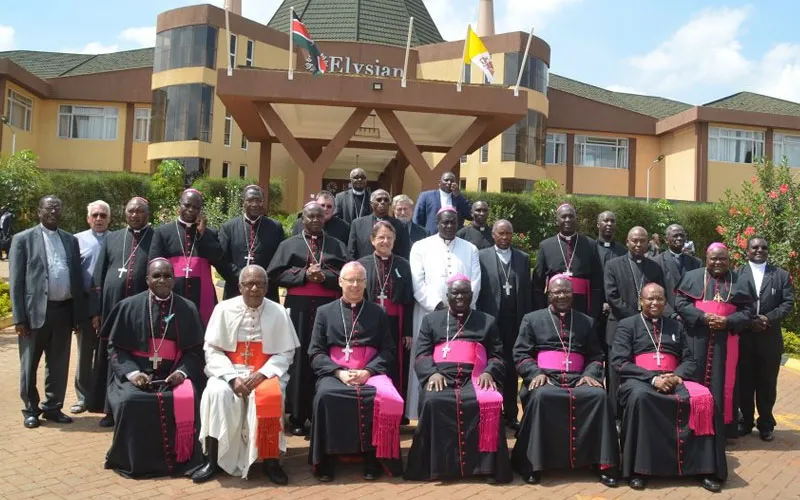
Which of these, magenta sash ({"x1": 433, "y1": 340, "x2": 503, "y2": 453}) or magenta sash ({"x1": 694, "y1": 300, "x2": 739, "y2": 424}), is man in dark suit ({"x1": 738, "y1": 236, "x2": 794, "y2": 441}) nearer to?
magenta sash ({"x1": 694, "y1": 300, "x2": 739, "y2": 424})

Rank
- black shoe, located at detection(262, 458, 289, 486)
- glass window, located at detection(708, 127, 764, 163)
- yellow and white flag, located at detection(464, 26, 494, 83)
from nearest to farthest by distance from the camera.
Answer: black shoe, located at detection(262, 458, 289, 486) < yellow and white flag, located at detection(464, 26, 494, 83) < glass window, located at detection(708, 127, 764, 163)

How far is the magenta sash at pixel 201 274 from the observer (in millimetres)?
6520

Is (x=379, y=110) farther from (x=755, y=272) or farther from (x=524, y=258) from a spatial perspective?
(x=755, y=272)

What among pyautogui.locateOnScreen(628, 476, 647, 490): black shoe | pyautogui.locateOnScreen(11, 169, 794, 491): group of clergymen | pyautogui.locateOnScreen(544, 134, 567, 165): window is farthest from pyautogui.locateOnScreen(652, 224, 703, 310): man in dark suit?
pyautogui.locateOnScreen(544, 134, 567, 165): window

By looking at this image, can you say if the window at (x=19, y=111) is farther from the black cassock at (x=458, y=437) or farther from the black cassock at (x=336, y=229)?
the black cassock at (x=458, y=437)

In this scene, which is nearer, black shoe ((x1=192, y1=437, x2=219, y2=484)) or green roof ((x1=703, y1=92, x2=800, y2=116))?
black shoe ((x1=192, y1=437, x2=219, y2=484))

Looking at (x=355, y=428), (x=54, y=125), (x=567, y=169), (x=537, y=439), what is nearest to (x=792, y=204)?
(x=537, y=439)

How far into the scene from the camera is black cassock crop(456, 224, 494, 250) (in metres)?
7.60

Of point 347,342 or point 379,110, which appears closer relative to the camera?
point 347,342

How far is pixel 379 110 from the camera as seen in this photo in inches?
593

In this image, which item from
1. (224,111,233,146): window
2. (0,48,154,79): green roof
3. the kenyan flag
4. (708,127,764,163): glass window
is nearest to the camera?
the kenyan flag

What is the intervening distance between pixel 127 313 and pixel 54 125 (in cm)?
2850

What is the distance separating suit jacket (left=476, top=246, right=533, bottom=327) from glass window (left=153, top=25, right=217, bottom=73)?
2297 cm

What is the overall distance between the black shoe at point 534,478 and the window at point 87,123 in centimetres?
2911
